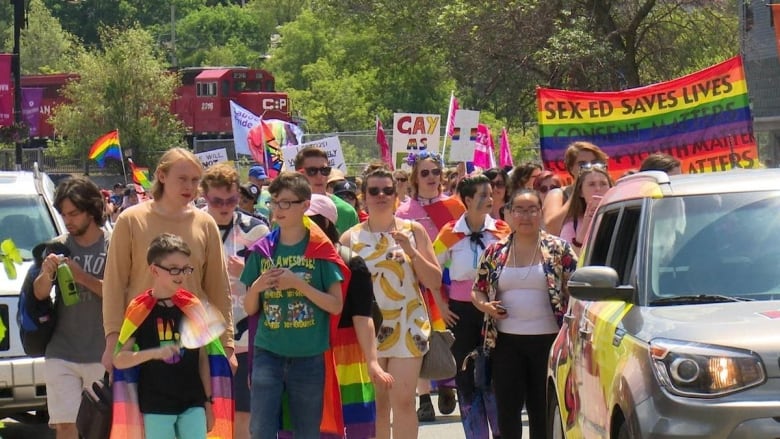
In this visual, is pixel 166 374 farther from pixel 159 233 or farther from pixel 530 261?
pixel 530 261

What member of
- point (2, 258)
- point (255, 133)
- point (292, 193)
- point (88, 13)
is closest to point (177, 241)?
point (292, 193)

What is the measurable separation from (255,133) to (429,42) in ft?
24.1

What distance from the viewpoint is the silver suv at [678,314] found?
5445 mm

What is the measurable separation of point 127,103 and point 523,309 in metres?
52.4

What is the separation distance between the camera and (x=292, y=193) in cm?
773

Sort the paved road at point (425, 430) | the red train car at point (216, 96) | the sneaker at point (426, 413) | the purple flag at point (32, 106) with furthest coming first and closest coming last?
the purple flag at point (32, 106) → the red train car at point (216, 96) → the sneaker at point (426, 413) → the paved road at point (425, 430)

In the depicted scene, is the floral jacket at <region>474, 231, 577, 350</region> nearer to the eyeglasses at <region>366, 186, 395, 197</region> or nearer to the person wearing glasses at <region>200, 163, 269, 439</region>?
the eyeglasses at <region>366, 186, 395, 197</region>

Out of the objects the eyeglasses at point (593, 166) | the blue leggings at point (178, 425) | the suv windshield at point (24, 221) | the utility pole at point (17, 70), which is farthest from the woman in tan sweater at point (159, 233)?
the utility pole at point (17, 70)

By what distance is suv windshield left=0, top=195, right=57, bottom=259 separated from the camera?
36.9 feet

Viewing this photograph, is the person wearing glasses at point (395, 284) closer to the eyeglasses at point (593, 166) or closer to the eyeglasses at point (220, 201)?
the eyeglasses at point (220, 201)

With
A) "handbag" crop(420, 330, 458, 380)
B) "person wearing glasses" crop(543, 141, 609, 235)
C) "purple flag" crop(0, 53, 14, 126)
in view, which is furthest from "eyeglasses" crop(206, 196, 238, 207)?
"purple flag" crop(0, 53, 14, 126)

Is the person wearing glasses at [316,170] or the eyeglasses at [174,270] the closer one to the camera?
the eyeglasses at [174,270]

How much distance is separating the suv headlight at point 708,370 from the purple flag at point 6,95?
1099 inches

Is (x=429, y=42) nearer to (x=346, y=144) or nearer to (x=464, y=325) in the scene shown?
(x=346, y=144)
